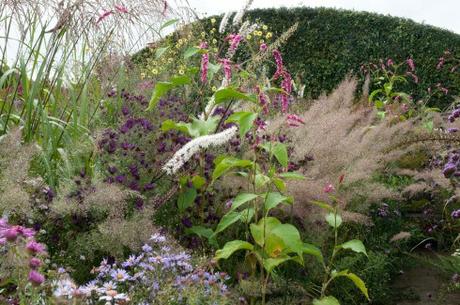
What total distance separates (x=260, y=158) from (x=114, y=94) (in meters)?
2.37

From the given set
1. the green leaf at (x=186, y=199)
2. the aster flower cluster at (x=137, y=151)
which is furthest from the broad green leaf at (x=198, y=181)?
the aster flower cluster at (x=137, y=151)

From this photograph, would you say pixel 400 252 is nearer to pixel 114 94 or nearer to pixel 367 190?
pixel 367 190

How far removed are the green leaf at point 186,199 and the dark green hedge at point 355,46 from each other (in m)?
8.30

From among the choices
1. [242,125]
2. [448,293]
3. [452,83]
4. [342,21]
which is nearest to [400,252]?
[448,293]

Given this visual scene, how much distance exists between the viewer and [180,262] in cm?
288

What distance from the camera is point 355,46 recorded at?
12.2 m

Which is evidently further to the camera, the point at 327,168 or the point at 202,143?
the point at 327,168

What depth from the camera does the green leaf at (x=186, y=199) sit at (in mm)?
3693

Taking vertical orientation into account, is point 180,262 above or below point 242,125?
below

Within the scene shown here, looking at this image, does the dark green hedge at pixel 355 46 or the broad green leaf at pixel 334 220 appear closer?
the broad green leaf at pixel 334 220

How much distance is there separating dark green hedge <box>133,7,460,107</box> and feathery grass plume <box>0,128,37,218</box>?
877 centimetres

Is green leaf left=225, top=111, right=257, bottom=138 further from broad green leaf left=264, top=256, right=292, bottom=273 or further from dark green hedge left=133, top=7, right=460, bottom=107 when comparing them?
dark green hedge left=133, top=7, right=460, bottom=107

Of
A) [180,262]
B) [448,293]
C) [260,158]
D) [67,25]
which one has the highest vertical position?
[67,25]

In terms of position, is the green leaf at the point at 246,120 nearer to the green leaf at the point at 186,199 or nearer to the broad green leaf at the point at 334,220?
the broad green leaf at the point at 334,220
